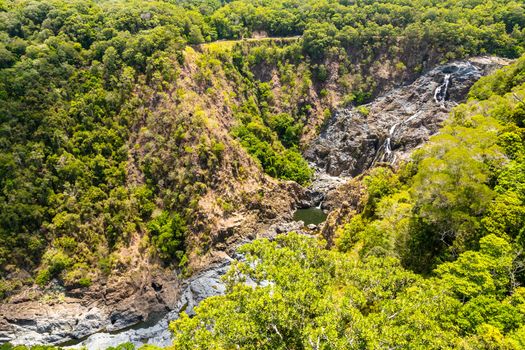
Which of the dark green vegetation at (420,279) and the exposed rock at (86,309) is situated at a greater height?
the dark green vegetation at (420,279)

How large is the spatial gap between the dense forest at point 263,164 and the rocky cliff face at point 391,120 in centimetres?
508

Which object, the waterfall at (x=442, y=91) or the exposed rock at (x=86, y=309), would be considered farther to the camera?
the waterfall at (x=442, y=91)

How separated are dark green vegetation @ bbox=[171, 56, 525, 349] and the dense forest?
15 cm

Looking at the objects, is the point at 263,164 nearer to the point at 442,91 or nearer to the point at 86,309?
the point at 86,309

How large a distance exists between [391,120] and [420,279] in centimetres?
7560

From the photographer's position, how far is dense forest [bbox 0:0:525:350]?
2348cm

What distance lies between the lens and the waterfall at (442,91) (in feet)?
304

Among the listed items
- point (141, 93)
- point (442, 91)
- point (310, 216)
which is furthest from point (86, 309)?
point (442, 91)

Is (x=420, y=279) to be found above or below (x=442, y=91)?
above

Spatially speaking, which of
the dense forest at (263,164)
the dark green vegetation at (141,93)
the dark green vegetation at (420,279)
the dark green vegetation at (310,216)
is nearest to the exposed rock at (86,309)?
the dense forest at (263,164)

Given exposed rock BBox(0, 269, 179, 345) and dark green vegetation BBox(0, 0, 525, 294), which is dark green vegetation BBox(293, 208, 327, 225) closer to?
dark green vegetation BBox(0, 0, 525, 294)

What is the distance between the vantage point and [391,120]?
95875 millimetres

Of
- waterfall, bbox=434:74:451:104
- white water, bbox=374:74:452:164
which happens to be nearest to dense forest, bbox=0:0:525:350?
waterfall, bbox=434:74:451:104

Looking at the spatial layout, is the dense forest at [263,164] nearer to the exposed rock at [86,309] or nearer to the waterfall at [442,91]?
the exposed rock at [86,309]
